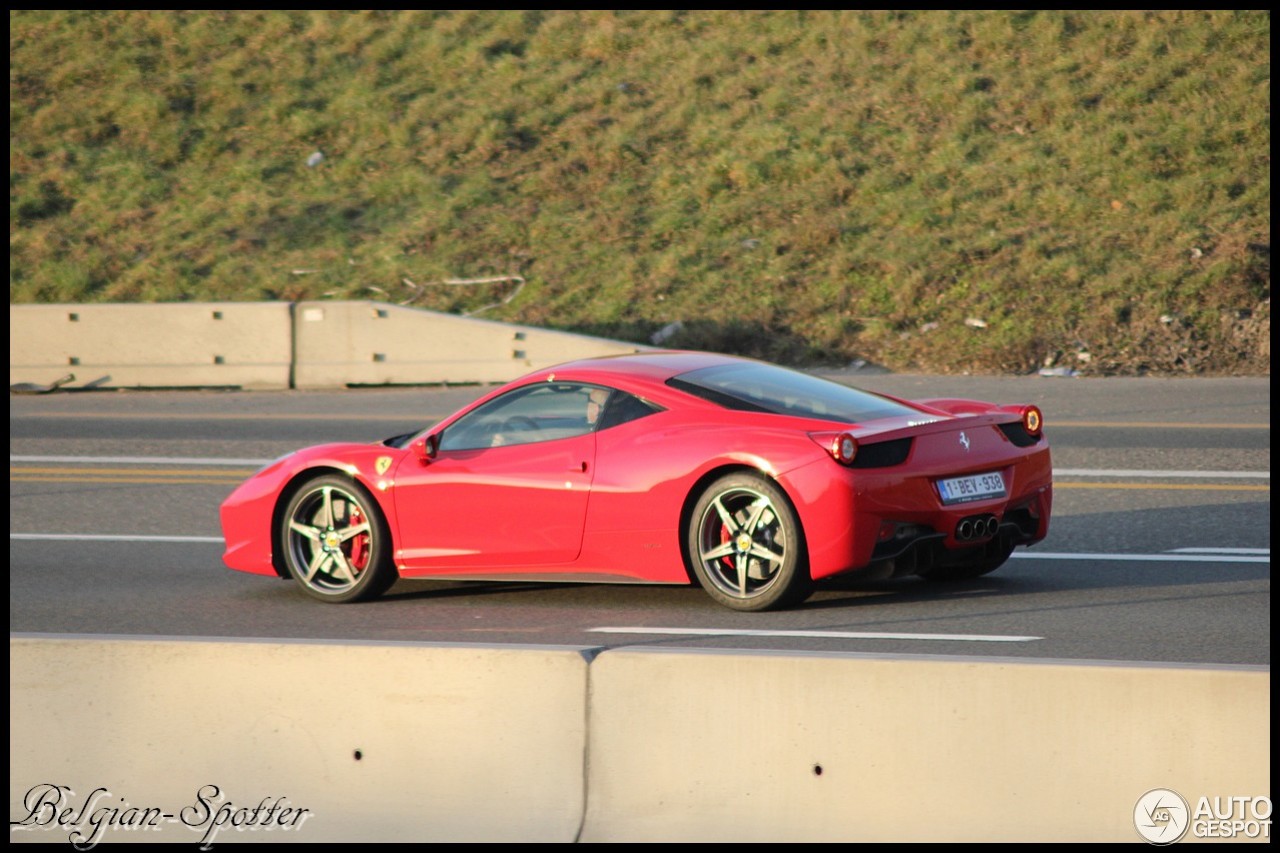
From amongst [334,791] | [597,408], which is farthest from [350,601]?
[334,791]

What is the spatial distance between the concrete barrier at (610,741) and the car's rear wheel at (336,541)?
3652 mm

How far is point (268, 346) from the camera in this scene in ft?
69.4

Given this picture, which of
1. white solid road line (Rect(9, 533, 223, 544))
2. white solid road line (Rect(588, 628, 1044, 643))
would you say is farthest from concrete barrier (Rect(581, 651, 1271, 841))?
white solid road line (Rect(9, 533, 223, 544))

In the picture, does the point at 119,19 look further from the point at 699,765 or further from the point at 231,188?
the point at 699,765

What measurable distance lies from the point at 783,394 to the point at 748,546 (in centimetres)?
82

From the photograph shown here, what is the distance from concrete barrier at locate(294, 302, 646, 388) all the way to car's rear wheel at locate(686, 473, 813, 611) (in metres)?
12.0

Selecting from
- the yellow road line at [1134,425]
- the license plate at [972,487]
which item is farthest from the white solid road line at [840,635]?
the yellow road line at [1134,425]

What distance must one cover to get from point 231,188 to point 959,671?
85.7 feet

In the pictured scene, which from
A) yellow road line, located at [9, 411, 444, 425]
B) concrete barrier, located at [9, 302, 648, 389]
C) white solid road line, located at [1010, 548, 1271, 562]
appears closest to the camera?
white solid road line, located at [1010, 548, 1271, 562]

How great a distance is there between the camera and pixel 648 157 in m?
28.4

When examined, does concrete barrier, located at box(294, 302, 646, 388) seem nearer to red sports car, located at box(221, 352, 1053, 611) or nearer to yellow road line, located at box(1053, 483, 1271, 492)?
yellow road line, located at box(1053, 483, 1271, 492)

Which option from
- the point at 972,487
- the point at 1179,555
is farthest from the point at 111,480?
the point at 1179,555

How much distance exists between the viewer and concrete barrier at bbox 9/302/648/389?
2055 cm

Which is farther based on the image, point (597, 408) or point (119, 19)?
point (119, 19)
